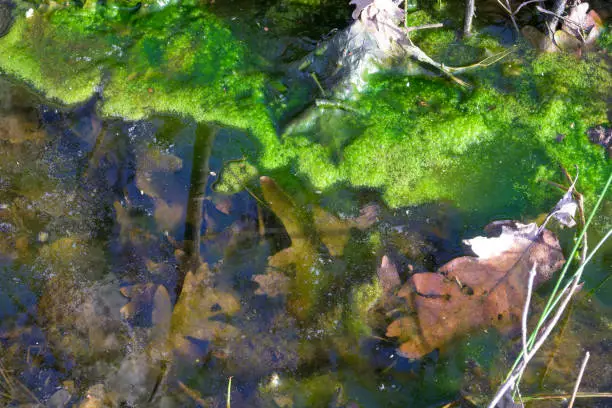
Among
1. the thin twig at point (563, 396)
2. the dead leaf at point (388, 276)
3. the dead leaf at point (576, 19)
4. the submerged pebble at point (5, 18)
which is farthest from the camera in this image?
the submerged pebble at point (5, 18)

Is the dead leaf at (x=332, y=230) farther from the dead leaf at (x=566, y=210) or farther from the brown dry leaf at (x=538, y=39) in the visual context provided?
the brown dry leaf at (x=538, y=39)

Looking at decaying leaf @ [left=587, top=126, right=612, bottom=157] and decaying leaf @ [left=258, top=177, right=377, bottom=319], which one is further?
decaying leaf @ [left=587, top=126, right=612, bottom=157]

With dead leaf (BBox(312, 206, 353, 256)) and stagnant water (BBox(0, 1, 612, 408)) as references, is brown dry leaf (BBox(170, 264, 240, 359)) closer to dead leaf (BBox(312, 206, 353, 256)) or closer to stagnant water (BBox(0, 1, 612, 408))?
stagnant water (BBox(0, 1, 612, 408))

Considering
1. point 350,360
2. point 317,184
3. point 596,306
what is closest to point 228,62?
point 317,184

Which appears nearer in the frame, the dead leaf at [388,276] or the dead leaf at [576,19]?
the dead leaf at [388,276]

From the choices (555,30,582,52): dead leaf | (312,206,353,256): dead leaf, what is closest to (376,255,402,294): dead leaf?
(312,206,353,256): dead leaf

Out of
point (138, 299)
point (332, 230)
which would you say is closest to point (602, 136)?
point (332, 230)

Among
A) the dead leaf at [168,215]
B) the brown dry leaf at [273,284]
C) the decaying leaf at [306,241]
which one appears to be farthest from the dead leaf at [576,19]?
the dead leaf at [168,215]
